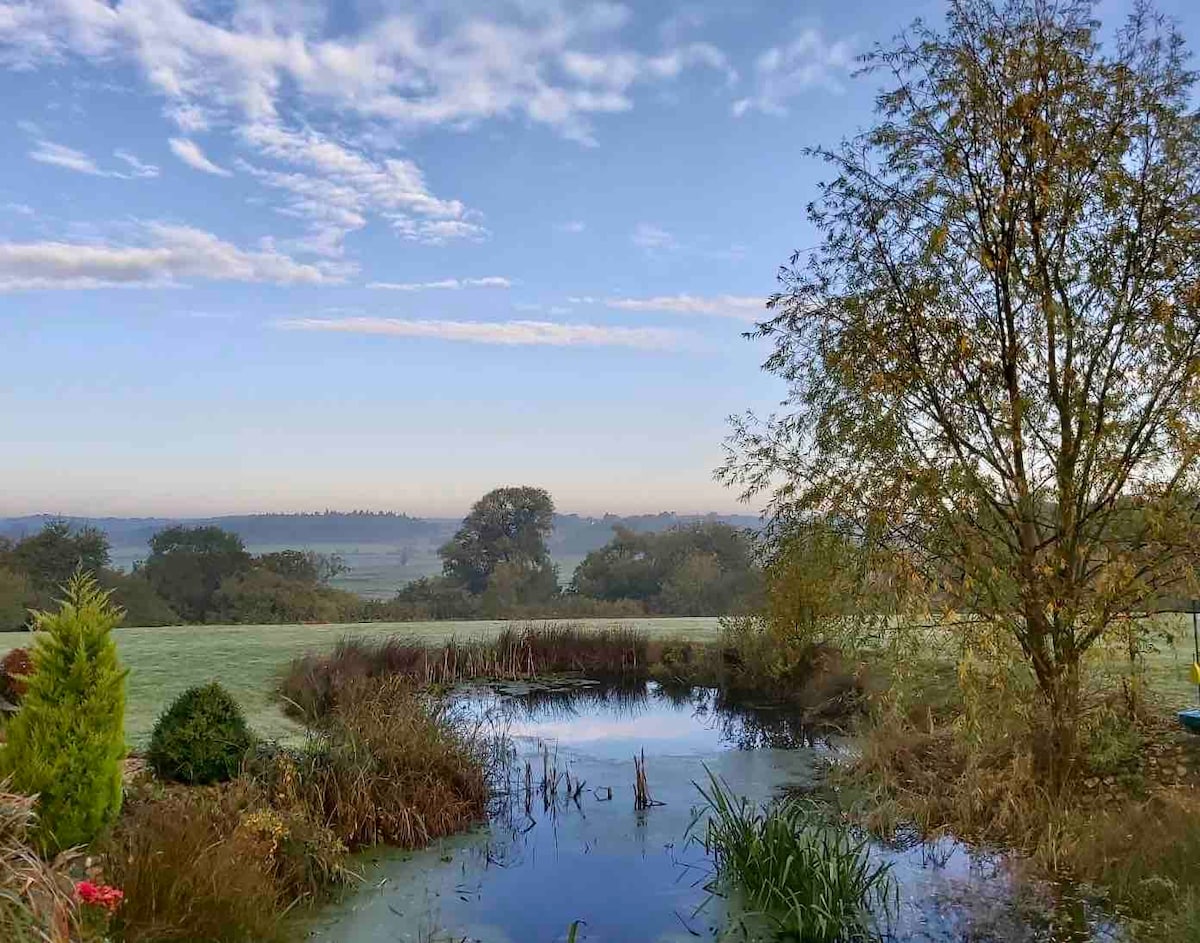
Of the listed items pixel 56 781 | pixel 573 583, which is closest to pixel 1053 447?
pixel 56 781

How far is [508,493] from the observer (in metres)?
48.6

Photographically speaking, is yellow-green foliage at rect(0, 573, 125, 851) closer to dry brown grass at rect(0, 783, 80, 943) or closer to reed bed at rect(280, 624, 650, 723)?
dry brown grass at rect(0, 783, 80, 943)

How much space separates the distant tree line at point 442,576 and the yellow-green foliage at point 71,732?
73.0 ft

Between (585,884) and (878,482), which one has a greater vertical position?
(878,482)

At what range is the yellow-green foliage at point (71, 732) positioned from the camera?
5387 millimetres

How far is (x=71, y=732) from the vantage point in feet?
18.3

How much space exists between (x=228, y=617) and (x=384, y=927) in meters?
30.2

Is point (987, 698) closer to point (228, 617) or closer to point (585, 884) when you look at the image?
point (585, 884)

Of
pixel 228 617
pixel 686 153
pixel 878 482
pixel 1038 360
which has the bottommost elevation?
pixel 228 617

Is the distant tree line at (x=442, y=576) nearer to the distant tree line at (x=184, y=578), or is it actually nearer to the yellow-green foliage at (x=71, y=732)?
the distant tree line at (x=184, y=578)

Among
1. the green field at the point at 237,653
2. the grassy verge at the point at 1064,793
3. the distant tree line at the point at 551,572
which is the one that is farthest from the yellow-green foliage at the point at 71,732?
the distant tree line at the point at 551,572

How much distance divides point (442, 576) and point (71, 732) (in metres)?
40.7

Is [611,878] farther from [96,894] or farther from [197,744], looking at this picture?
[96,894]

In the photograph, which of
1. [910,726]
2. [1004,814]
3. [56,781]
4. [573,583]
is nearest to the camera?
[56,781]
